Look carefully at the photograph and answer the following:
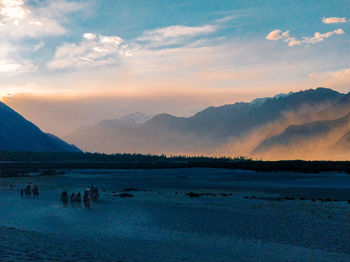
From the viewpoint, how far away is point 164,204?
32750mm

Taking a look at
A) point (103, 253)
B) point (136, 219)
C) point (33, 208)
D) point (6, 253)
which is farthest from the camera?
point (33, 208)

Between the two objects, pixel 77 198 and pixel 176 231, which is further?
pixel 77 198

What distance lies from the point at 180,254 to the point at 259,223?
8946mm

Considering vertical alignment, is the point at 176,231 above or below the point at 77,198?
below

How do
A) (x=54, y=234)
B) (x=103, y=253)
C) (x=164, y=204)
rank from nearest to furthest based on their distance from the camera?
(x=103, y=253) < (x=54, y=234) < (x=164, y=204)

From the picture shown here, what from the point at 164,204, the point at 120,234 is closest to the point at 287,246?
the point at 120,234

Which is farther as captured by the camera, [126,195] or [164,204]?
[126,195]

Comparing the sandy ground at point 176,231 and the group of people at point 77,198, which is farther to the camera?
the group of people at point 77,198

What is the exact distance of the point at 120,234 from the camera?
20094mm

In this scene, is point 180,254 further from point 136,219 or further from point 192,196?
point 192,196

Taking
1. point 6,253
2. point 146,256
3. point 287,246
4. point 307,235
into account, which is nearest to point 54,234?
point 6,253

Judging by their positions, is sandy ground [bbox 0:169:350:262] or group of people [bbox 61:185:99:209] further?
group of people [bbox 61:185:99:209]

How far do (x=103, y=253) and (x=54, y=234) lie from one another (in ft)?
16.2

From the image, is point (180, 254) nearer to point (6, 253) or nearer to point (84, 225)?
point (6, 253)
